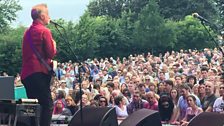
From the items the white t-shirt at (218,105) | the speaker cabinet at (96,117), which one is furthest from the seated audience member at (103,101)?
the speaker cabinet at (96,117)

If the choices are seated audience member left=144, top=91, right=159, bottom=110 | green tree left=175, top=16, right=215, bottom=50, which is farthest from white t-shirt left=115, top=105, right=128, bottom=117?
green tree left=175, top=16, right=215, bottom=50

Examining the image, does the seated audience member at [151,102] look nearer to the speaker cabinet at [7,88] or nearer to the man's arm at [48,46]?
the man's arm at [48,46]

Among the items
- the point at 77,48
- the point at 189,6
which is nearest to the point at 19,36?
the point at 77,48

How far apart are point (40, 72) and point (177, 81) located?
19.3 feet

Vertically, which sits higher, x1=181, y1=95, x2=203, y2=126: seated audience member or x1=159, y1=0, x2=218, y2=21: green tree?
x1=159, y1=0, x2=218, y2=21: green tree

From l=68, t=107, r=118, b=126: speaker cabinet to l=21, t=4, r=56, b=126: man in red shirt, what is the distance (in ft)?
1.46

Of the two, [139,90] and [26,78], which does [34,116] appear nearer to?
[26,78]

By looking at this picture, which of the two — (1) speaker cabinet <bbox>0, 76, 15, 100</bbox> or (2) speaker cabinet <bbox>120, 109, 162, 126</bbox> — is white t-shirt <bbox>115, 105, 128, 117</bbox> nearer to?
(2) speaker cabinet <bbox>120, 109, 162, 126</bbox>

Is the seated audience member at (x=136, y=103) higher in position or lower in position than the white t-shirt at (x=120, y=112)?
higher

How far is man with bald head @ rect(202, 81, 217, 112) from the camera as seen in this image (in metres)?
10.4

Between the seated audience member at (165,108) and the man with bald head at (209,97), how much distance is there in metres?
0.56

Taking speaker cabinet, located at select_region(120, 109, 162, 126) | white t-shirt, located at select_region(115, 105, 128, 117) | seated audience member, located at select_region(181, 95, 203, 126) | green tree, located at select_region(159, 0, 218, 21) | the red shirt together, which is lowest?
white t-shirt, located at select_region(115, 105, 128, 117)

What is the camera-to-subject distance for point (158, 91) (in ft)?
41.6

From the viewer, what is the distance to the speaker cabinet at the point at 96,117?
7.47 m
